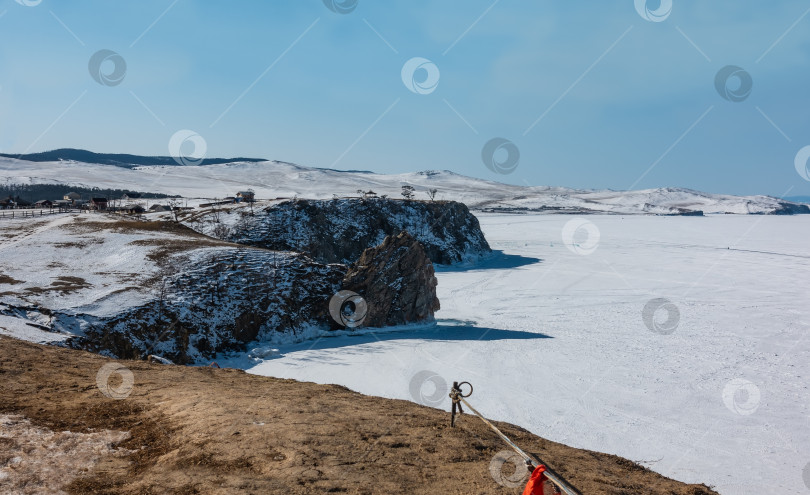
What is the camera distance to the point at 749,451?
56.0ft

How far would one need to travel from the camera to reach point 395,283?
37.3m

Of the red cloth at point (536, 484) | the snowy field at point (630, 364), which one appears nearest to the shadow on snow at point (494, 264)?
the snowy field at point (630, 364)

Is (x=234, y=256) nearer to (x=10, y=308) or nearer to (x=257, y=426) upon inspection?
(x=10, y=308)

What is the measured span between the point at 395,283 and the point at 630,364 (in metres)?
17.2

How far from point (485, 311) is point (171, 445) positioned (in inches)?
1352

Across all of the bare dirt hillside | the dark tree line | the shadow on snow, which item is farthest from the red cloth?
the dark tree line

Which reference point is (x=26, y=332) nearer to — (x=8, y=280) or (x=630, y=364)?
(x=8, y=280)

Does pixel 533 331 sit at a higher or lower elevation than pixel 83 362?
higher

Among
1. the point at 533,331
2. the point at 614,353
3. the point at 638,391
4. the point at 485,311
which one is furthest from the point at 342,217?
the point at 638,391

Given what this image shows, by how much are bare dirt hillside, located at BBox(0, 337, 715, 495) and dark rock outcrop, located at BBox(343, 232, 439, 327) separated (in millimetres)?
22363

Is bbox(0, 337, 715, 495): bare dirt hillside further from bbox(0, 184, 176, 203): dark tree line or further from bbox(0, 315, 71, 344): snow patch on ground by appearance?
bbox(0, 184, 176, 203): dark tree line

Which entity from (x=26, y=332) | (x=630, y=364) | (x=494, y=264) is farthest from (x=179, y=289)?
(x=494, y=264)

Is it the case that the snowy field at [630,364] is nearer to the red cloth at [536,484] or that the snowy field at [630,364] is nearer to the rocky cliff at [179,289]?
the rocky cliff at [179,289]

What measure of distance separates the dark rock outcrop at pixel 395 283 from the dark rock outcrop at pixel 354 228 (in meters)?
22.9
